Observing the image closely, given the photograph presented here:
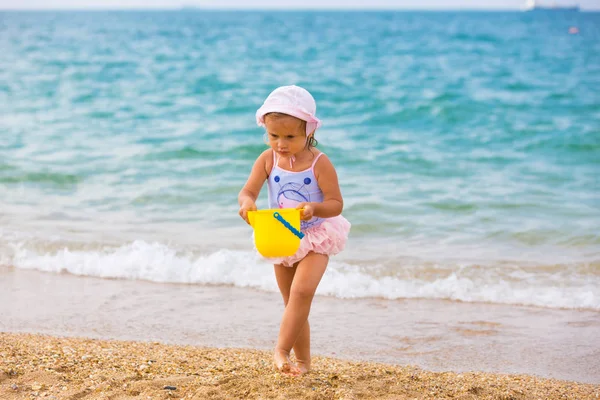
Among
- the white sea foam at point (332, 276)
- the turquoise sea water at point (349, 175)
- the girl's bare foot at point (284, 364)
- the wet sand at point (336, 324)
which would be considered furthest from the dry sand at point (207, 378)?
the turquoise sea water at point (349, 175)

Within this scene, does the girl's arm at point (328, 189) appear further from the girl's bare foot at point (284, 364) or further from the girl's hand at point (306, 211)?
the girl's bare foot at point (284, 364)

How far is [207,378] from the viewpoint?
3.28 meters

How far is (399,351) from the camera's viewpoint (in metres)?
4.22

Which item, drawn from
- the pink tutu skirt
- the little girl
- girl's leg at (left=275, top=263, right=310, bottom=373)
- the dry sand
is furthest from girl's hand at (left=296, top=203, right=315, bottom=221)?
the dry sand

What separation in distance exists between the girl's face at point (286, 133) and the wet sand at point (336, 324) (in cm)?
146

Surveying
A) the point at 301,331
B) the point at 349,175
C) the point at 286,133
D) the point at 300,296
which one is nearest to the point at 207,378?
the point at 301,331

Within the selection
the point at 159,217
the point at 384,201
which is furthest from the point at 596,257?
the point at 159,217

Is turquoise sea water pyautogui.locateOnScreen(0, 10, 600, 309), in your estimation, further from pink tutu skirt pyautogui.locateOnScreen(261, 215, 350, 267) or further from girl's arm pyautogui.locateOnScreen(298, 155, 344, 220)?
girl's arm pyautogui.locateOnScreen(298, 155, 344, 220)

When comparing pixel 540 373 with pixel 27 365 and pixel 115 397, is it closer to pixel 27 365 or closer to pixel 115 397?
pixel 115 397

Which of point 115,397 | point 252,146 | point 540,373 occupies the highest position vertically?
point 252,146

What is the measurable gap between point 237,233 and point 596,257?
3351 mm

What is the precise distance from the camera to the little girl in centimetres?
305

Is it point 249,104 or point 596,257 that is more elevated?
point 249,104

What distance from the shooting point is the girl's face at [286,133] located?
120 inches
